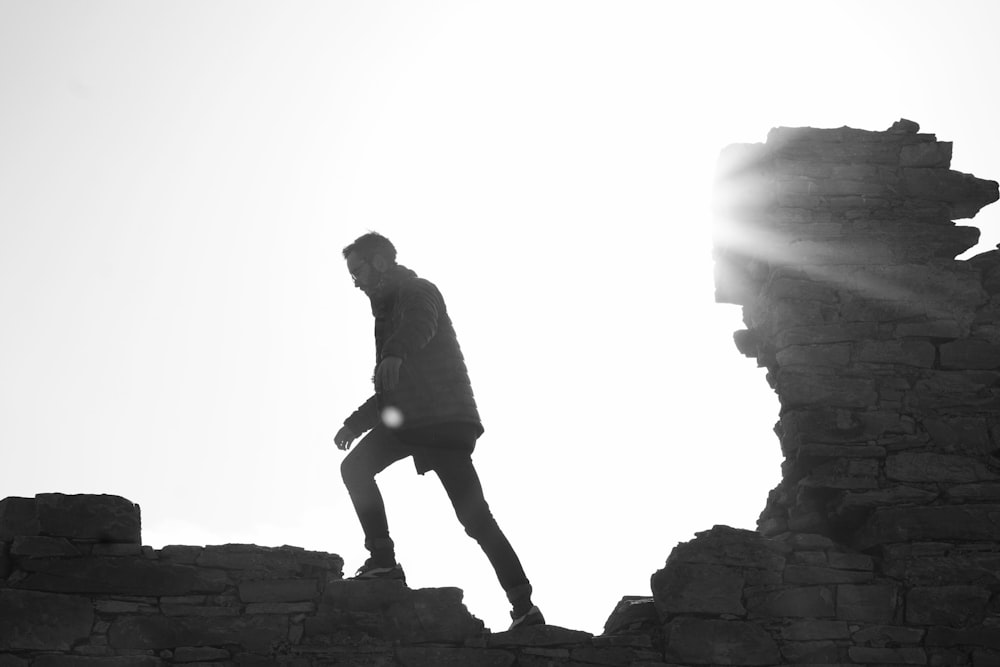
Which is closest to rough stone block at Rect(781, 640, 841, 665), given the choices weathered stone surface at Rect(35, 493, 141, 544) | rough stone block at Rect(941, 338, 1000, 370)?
rough stone block at Rect(941, 338, 1000, 370)

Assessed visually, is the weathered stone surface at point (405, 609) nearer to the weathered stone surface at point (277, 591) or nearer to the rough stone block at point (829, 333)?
the weathered stone surface at point (277, 591)

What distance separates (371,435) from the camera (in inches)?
248

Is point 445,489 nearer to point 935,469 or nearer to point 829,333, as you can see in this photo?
point 829,333

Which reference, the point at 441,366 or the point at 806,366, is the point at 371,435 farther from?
the point at 806,366

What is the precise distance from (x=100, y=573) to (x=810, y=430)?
3977 millimetres

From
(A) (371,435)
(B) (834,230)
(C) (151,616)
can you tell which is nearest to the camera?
(C) (151,616)

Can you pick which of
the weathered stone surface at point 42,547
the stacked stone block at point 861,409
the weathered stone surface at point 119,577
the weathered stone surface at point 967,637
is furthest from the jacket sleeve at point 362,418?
the weathered stone surface at point 967,637

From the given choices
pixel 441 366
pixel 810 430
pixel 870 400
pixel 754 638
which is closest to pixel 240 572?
pixel 441 366

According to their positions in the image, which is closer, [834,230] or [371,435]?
[371,435]

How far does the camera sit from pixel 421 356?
6266mm

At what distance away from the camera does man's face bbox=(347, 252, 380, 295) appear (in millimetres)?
6492

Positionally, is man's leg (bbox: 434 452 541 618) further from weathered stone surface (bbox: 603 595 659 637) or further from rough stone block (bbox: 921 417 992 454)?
rough stone block (bbox: 921 417 992 454)

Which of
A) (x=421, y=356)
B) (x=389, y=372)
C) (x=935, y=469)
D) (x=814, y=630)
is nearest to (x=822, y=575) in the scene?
(x=814, y=630)

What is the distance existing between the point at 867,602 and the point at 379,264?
3.28 m
